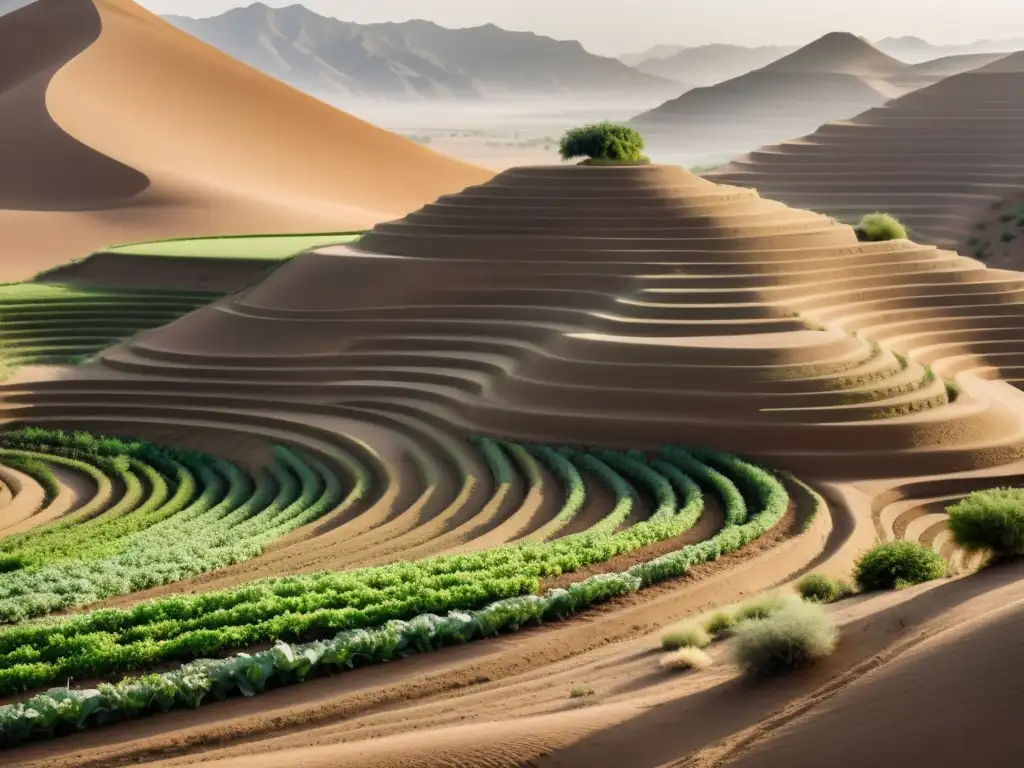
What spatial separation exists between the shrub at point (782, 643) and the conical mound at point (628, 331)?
1059cm

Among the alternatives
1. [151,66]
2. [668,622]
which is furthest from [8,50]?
[668,622]

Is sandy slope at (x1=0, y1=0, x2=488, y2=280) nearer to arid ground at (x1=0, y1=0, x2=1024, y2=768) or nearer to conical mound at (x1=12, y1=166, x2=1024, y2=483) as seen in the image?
arid ground at (x1=0, y1=0, x2=1024, y2=768)

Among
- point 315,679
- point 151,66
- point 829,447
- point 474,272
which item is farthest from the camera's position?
point 151,66

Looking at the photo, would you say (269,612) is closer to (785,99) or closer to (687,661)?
(687,661)

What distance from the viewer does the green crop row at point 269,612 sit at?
1059 cm

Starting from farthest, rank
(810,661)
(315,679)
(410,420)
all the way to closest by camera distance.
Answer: (410,420), (315,679), (810,661)

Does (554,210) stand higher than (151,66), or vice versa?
(151,66)

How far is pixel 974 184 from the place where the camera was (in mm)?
48219

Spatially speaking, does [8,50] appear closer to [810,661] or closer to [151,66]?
[151,66]

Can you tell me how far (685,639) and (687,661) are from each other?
1.87ft

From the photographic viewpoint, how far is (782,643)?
8.94 meters

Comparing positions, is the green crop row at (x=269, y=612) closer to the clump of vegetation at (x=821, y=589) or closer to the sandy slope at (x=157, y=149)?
the clump of vegetation at (x=821, y=589)

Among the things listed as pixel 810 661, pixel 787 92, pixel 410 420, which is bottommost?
pixel 810 661

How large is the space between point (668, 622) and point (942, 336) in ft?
49.0
